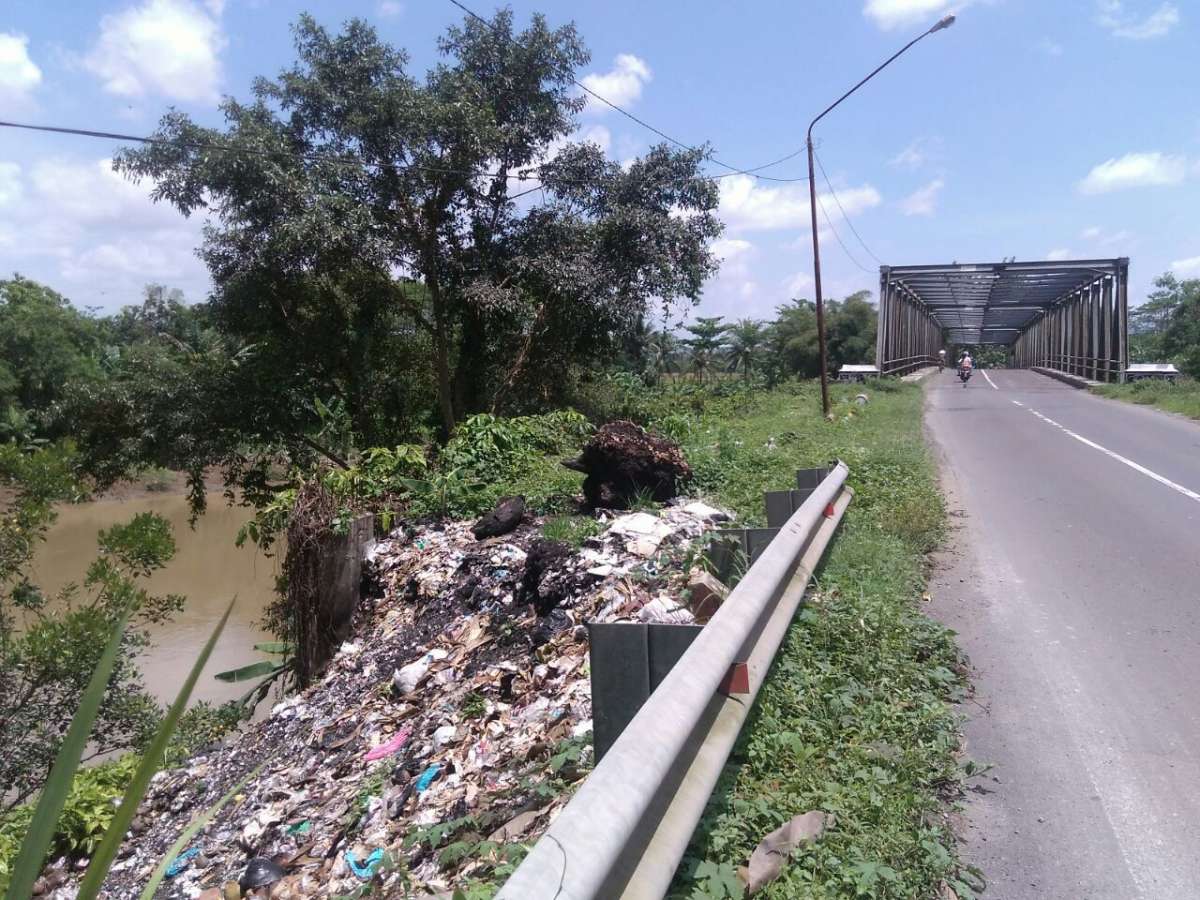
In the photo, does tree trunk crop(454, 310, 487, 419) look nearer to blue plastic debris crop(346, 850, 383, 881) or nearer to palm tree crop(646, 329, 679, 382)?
palm tree crop(646, 329, 679, 382)

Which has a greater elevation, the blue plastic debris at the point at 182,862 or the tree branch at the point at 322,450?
the tree branch at the point at 322,450

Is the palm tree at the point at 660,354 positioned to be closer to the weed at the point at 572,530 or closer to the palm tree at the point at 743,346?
the palm tree at the point at 743,346

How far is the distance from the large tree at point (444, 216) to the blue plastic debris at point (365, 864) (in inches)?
437

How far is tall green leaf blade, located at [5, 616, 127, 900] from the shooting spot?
1271 millimetres

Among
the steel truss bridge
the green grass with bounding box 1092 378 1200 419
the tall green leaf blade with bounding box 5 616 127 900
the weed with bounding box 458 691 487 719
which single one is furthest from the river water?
the steel truss bridge

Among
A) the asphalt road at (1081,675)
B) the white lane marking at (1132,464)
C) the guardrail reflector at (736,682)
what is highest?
the guardrail reflector at (736,682)

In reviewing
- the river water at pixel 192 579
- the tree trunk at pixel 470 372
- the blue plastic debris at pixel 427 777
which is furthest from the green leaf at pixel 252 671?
the tree trunk at pixel 470 372

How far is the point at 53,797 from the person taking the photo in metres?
1.31

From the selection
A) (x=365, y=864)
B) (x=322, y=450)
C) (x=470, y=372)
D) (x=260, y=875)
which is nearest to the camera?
(x=365, y=864)

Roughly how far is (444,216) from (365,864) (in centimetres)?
1364

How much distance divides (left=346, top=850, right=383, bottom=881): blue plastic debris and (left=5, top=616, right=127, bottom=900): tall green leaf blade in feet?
10.1

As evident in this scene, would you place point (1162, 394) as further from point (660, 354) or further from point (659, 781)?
point (659, 781)

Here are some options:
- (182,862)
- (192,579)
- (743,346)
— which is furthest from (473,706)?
(743,346)

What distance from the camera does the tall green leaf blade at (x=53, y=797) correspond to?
127cm
